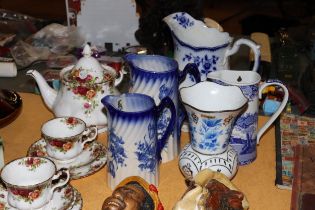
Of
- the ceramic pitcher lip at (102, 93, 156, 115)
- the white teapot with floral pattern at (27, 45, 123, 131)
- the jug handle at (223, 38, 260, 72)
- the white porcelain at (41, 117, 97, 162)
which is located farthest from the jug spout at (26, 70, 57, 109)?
the jug handle at (223, 38, 260, 72)

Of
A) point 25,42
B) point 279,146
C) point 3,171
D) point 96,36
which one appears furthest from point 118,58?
point 3,171

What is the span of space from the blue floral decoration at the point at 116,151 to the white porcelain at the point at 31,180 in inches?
3.7

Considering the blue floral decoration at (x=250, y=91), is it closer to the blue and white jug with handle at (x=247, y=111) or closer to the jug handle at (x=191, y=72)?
the blue and white jug with handle at (x=247, y=111)

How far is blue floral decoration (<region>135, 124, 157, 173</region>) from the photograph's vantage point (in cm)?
92

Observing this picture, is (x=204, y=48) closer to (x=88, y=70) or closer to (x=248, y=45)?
(x=248, y=45)

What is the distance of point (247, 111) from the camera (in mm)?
1017

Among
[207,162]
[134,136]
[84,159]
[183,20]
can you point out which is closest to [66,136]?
[84,159]

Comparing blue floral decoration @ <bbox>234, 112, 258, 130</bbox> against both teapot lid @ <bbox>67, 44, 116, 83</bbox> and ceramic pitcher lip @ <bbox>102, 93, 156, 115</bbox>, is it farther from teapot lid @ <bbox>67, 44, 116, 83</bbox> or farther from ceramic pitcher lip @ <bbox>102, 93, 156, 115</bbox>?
teapot lid @ <bbox>67, 44, 116, 83</bbox>

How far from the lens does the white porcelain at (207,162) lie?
943 mm

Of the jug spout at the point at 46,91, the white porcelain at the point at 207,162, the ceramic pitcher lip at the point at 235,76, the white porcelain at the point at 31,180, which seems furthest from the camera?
the jug spout at the point at 46,91

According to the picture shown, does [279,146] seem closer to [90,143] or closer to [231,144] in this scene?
[231,144]

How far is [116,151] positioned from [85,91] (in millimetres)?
223

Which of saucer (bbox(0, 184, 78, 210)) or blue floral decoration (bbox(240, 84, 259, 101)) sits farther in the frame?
blue floral decoration (bbox(240, 84, 259, 101))

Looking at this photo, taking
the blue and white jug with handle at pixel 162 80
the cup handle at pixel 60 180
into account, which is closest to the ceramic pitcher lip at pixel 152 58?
the blue and white jug with handle at pixel 162 80
